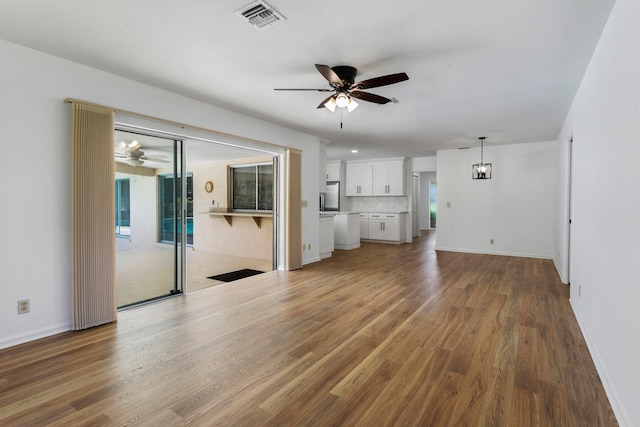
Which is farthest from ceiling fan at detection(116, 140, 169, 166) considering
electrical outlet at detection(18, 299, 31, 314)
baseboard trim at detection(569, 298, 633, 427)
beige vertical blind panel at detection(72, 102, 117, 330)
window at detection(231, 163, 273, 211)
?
baseboard trim at detection(569, 298, 633, 427)


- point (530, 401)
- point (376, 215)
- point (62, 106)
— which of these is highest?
point (62, 106)

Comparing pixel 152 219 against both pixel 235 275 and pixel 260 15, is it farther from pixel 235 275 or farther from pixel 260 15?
pixel 260 15

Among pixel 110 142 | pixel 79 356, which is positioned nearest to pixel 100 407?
pixel 79 356

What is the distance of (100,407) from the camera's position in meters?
1.91

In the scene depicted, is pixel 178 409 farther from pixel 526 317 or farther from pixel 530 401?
pixel 526 317

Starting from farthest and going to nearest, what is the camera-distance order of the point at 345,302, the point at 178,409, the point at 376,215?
the point at 376,215
the point at 345,302
the point at 178,409

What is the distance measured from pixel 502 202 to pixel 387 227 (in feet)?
9.61

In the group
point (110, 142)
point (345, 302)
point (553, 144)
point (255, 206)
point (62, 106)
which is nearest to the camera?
point (62, 106)

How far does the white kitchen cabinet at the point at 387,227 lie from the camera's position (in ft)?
29.7

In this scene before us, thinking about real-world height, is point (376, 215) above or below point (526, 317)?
above

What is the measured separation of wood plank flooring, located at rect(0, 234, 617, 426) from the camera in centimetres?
187

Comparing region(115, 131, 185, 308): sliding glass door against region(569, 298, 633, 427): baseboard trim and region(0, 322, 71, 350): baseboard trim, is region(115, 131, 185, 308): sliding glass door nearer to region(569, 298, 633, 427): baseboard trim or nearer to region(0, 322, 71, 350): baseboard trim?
region(0, 322, 71, 350): baseboard trim

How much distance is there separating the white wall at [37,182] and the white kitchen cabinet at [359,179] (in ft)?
23.8

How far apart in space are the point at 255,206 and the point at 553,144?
6374 mm
